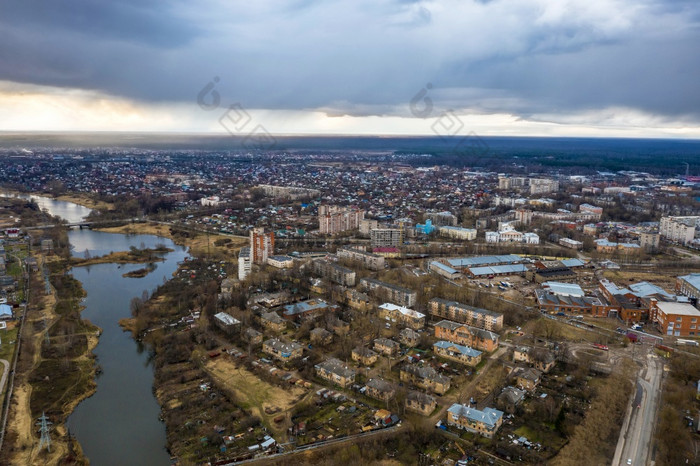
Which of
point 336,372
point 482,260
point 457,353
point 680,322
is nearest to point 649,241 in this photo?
point 482,260

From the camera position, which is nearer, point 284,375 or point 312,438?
point 312,438

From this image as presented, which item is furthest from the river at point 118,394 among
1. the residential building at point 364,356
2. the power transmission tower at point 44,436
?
the residential building at point 364,356

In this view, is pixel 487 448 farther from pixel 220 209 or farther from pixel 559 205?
pixel 559 205

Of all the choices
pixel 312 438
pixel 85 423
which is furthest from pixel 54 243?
pixel 312 438

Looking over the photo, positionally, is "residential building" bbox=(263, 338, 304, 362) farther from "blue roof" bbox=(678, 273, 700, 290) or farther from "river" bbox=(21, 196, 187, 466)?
"blue roof" bbox=(678, 273, 700, 290)

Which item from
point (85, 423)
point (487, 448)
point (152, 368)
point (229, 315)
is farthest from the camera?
point (229, 315)

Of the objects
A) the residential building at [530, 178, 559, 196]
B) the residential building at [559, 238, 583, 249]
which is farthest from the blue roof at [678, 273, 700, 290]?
the residential building at [530, 178, 559, 196]
